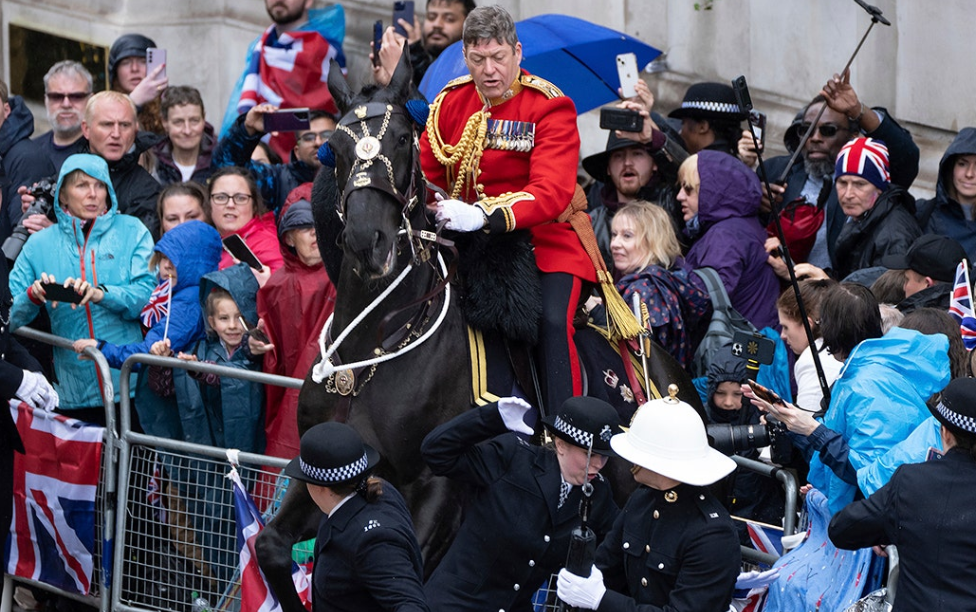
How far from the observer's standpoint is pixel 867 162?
10477 mm

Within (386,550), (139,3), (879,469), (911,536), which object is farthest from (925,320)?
(139,3)

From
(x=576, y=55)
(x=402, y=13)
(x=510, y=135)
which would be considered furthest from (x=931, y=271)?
(x=402, y=13)

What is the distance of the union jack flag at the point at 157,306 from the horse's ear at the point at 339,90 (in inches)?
101

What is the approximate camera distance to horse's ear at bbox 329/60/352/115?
809cm

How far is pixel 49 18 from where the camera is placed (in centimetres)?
1473

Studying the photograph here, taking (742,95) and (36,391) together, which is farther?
(36,391)

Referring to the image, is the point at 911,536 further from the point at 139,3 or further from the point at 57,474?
the point at 139,3

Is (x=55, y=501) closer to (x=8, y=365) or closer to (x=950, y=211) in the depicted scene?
(x=8, y=365)

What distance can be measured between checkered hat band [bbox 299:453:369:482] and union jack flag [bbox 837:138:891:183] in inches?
200

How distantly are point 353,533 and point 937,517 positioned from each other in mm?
2237

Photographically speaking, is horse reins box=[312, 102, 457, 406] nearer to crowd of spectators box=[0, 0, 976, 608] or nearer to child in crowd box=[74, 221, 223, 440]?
crowd of spectators box=[0, 0, 976, 608]

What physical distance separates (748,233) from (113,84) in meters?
5.56

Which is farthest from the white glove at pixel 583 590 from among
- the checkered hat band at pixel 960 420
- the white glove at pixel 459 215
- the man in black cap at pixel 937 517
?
the white glove at pixel 459 215

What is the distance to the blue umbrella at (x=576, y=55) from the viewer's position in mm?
11672
